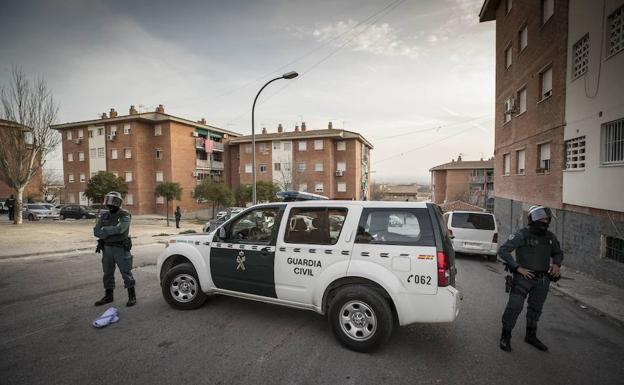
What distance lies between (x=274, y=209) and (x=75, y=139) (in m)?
44.8

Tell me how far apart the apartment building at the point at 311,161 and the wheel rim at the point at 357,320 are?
3325cm

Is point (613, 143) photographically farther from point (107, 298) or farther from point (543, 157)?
point (107, 298)

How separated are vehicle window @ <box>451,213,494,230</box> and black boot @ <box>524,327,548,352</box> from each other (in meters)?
6.23

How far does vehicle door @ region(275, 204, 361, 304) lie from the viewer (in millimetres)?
3768

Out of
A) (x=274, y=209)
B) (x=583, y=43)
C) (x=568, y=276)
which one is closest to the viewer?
(x=274, y=209)

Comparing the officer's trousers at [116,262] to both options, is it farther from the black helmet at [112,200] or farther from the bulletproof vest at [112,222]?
the black helmet at [112,200]

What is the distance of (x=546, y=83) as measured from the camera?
442 inches

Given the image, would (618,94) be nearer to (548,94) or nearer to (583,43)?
(583,43)

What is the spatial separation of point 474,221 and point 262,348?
8505 mm

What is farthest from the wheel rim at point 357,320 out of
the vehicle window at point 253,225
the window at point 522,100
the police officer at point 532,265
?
the window at point 522,100

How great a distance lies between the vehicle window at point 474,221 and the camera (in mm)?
9539

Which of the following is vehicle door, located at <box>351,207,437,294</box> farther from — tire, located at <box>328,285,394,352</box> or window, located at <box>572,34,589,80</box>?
window, located at <box>572,34,589,80</box>

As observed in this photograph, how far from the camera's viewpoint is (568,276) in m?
7.69

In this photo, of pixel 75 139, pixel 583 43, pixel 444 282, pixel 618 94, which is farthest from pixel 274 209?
pixel 75 139
